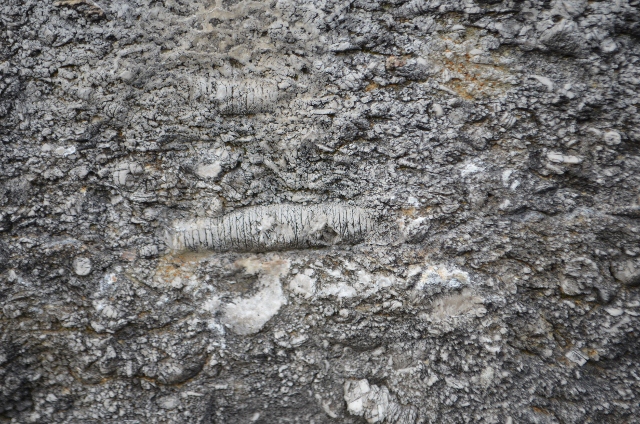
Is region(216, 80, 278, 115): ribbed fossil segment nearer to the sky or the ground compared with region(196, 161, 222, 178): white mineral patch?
nearer to the sky

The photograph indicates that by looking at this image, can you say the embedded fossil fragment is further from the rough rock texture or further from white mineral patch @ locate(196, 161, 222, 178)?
white mineral patch @ locate(196, 161, 222, 178)

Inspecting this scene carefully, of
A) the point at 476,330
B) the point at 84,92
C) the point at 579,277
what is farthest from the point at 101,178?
the point at 579,277

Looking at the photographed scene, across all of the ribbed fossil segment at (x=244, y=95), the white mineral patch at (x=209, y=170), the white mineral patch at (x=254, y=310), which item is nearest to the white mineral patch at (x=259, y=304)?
the white mineral patch at (x=254, y=310)

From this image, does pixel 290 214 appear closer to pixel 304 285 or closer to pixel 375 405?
pixel 304 285

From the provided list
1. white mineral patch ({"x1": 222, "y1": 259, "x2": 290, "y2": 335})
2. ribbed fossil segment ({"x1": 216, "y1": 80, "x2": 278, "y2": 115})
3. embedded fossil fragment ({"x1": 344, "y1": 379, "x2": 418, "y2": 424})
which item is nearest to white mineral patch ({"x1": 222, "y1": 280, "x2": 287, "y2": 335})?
white mineral patch ({"x1": 222, "y1": 259, "x2": 290, "y2": 335})

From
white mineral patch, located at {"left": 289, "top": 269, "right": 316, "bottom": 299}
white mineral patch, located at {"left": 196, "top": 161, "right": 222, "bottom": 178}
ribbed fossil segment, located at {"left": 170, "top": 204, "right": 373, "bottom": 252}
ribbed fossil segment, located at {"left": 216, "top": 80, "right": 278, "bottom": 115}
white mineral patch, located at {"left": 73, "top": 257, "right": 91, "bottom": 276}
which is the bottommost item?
white mineral patch, located at {"left": 289, "top": 269, "right": 316, "bottom": 299}

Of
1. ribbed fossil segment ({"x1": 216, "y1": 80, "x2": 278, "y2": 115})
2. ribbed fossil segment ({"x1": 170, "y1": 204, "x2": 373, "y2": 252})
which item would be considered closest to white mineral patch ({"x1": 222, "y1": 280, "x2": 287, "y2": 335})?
ribbed fossil segment ({"x1": 170, "y1": 204, "x2": 373, "y2": 252})

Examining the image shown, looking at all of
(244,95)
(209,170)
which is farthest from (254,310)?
(244,95)

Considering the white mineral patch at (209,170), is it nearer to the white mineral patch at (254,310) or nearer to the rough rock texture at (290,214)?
the rough rock texture at (290,214)
